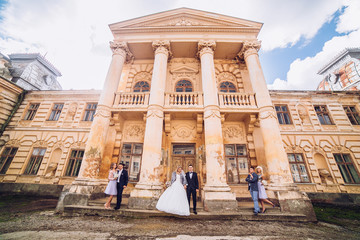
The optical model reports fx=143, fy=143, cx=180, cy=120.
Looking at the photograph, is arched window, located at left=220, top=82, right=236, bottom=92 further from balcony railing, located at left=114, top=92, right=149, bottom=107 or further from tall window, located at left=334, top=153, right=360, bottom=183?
tall window, located at left=334, top=153, right=360, bottom=183

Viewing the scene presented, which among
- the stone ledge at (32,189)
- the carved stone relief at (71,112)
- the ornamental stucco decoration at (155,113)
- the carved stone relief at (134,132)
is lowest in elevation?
the stone ledge at (32,189)

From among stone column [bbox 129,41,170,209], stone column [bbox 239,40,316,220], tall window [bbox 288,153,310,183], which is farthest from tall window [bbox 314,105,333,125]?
stone column [bbox 129,41,170,209]

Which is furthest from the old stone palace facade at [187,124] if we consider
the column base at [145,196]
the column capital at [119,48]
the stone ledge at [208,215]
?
the stone ledge at [208,215]

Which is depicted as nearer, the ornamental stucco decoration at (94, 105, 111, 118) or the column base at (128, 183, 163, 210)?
the column base at (128, 183, 163, 210)

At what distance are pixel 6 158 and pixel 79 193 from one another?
10.3 m

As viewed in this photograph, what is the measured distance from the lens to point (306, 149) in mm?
9766

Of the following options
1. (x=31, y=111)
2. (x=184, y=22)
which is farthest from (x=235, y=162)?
(x=31, y=111)

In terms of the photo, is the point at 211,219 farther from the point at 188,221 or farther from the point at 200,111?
the point at 200,111

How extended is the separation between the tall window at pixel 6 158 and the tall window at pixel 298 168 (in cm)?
2020

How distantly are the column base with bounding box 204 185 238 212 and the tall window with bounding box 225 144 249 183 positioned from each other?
2.67m

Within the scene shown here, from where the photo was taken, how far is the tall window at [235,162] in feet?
27.4

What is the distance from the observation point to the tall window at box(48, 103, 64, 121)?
468 inches

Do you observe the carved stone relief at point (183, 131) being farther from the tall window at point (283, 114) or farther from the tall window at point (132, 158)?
the tall window at point (283, 114)

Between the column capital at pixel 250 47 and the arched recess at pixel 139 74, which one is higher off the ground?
the column capital at pixel 250 47
